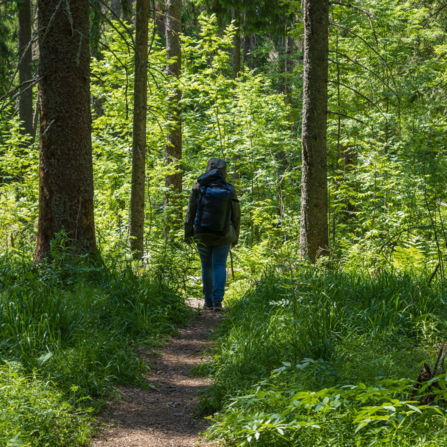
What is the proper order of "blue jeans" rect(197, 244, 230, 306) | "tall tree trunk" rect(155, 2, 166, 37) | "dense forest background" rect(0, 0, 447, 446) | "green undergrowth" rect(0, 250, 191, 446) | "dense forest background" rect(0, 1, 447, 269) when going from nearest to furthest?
"dense forest background" rect(0, 0, 447, 446)
"green undergrowth" rect(0, 250, 191, 446)
"blue jeans" rect(197, 244, 230, 306)
"tall tree trunk" rect(155, 2, 166, 37)
"dense forest background" rect(0, 1, 447, 269)

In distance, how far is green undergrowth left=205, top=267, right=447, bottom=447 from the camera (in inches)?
96.3

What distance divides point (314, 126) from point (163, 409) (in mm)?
4848

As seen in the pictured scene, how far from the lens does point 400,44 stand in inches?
462

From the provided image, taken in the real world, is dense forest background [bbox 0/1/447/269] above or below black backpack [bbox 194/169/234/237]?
above

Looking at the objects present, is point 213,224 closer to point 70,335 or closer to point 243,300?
point 243,300

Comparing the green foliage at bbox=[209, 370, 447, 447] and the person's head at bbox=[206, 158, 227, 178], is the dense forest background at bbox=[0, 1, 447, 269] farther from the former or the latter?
the green foliage at bbox=[209, 370, 447, 447]

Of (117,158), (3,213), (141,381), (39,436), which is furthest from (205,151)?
(39,436)

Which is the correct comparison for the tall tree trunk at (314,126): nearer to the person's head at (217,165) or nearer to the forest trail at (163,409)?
the person's head at (217,165)

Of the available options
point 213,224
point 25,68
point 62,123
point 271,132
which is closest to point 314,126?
point 213,224

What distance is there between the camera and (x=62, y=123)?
5363mm

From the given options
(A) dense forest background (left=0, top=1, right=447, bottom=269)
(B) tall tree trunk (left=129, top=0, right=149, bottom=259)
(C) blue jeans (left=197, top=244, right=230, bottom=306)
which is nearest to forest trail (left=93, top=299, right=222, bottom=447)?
(C) blue jeans (left=197, top=244, right=230, bottom=306)

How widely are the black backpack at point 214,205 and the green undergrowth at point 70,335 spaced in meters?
0.86

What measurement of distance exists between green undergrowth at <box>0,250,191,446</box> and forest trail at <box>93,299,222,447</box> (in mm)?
153

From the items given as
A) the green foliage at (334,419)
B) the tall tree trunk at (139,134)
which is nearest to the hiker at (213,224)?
the tall tree trunk at (139,134)
